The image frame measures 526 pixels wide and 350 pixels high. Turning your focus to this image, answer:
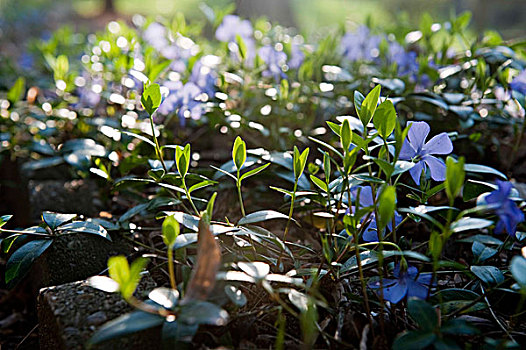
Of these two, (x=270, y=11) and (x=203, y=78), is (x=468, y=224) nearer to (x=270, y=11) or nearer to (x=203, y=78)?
(x=203, y=78)

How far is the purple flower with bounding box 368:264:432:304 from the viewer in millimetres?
921

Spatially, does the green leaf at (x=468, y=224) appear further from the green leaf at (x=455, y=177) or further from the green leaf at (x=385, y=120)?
the green leaf at (x=385, y=120)

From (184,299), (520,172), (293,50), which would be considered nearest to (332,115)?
(293,50)

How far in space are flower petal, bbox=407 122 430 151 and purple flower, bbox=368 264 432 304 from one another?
23cm

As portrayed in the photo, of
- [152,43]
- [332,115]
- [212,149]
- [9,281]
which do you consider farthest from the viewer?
[152,43]

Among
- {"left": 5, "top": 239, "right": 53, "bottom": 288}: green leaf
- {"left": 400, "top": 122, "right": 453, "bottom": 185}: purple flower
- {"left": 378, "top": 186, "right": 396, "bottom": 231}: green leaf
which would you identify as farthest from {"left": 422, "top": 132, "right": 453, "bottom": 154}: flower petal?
{"left": 5, "top": 239, "right": 53, "bottom": 288}: green leaf

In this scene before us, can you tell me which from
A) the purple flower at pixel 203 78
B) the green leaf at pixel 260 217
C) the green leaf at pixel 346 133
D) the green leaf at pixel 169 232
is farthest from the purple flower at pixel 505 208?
the purple flower at pixel 203 78

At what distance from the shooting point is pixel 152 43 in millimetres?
2246

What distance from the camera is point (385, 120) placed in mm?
910

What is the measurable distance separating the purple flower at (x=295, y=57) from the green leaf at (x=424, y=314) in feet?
4.01

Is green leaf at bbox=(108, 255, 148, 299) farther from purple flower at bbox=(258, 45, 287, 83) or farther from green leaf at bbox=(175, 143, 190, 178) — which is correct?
purple flower at bbox=(258, 45, 287, 83)

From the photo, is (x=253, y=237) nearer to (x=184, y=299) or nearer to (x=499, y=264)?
(x=184, y=299)

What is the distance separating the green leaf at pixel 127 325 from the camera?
755 mm

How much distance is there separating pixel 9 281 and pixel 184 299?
1.49 feet
